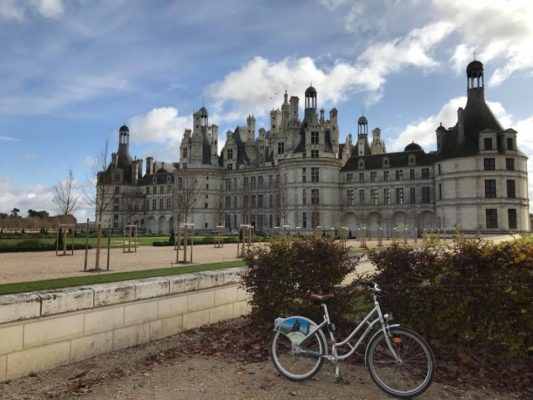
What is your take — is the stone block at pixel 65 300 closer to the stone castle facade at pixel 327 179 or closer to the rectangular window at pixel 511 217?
the stone castle facade at pixel 327 179

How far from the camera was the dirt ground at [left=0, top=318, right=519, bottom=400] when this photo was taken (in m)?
Answer: 5.12

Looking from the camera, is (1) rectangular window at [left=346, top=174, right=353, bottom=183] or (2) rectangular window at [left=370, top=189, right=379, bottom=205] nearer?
(2) rectangular window at [left=370, top=189, right=379, bottom=205]

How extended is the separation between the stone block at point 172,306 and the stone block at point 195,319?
0.17 m

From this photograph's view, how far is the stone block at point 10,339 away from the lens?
542 centimetres

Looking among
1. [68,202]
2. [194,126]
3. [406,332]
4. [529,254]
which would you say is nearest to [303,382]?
[406,332]

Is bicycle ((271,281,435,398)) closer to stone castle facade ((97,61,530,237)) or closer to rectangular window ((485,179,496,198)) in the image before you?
stone castle facade ((97,61,530,237))

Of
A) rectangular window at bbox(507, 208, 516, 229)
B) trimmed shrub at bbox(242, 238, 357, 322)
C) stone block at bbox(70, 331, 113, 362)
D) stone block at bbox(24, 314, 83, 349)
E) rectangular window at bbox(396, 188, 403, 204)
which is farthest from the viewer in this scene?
rectangular window at bbox(396, 188, 403, 204)

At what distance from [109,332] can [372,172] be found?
62542 millimetres

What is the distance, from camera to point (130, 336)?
23.2 ft

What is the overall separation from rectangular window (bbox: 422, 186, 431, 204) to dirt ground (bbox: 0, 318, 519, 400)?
59.4m

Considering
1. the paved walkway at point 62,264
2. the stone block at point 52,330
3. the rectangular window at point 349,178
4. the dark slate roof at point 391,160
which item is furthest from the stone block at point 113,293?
the rectangular window at point 349,178

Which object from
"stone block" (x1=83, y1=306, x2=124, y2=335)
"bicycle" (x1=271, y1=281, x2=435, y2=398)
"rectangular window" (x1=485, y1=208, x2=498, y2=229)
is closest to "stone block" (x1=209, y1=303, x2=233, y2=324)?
"stone block" (x1=83, y1=306, x2=124, y2=335)

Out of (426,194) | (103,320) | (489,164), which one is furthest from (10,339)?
(426,194)

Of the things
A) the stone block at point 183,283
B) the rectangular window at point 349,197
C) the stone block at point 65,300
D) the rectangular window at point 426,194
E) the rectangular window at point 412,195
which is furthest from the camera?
the rectangular window at point 349,197
